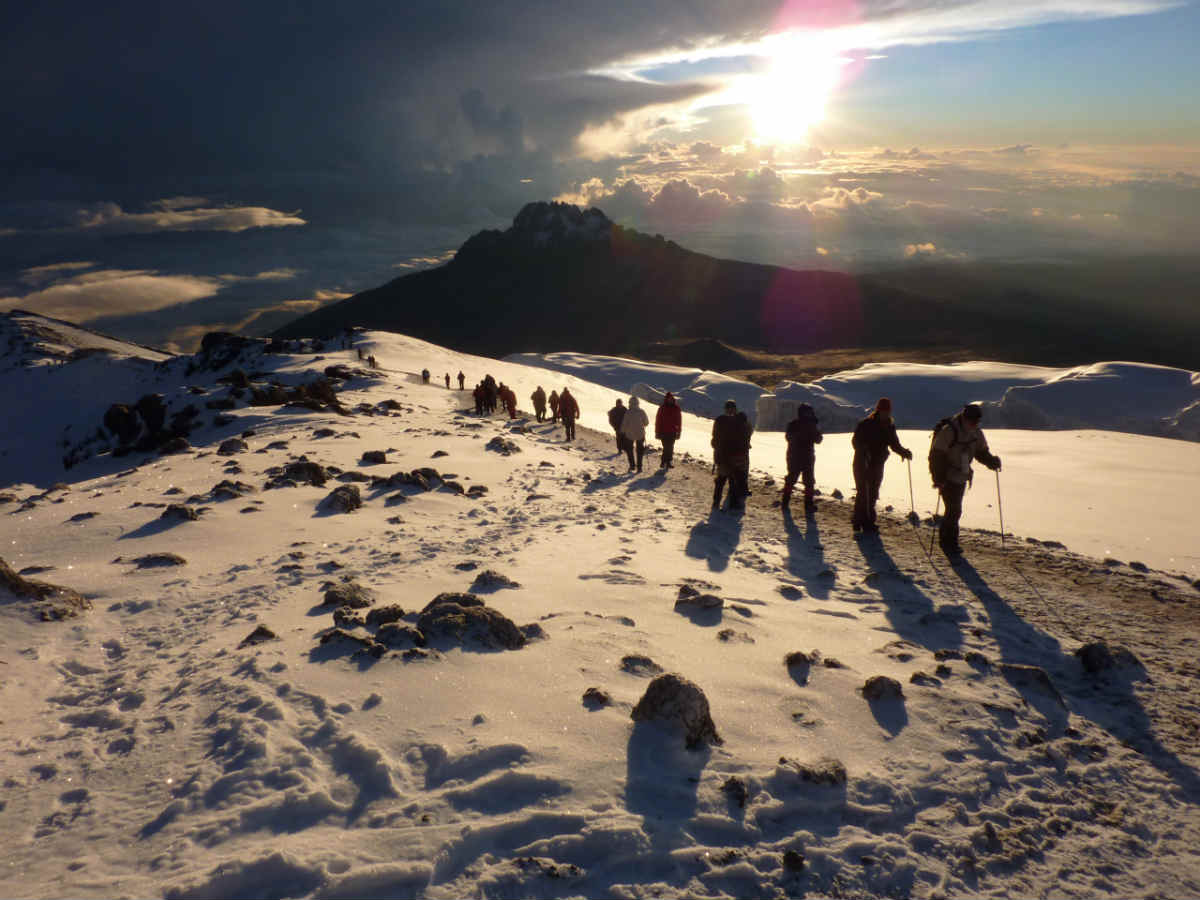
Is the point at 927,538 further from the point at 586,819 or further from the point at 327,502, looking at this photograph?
the point at 327,502

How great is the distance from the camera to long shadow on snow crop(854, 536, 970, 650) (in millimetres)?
6621

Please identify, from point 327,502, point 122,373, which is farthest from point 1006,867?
point 122,373

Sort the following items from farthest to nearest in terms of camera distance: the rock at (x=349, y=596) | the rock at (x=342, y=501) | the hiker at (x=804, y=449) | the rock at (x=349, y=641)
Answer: the hiker at (x=804, y=449), the rock at (x=342, y=501), the rock at (x=349, y=596), the rock at (x=349, y=641)

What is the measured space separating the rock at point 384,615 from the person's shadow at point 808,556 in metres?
4.59

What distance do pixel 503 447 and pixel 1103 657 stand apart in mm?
13976

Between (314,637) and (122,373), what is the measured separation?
72.0 meters

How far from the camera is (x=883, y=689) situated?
515cm

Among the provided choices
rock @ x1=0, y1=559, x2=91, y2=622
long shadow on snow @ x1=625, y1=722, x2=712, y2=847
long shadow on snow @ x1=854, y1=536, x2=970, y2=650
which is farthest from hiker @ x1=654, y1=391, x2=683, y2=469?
long shadow on snow @ x1=625, y1=722, x2=712, y2=847

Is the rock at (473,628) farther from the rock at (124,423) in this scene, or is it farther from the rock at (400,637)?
the rock at (124,423)

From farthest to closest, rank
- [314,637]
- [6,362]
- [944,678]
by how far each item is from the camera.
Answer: [6,362], [314,637], [944,678]

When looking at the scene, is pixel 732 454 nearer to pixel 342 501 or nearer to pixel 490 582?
pixel 490 582

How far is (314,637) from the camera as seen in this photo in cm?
603

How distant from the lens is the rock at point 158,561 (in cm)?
807

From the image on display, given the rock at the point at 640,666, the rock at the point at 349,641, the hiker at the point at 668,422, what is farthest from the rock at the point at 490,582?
the hiker at the point at 668,422
